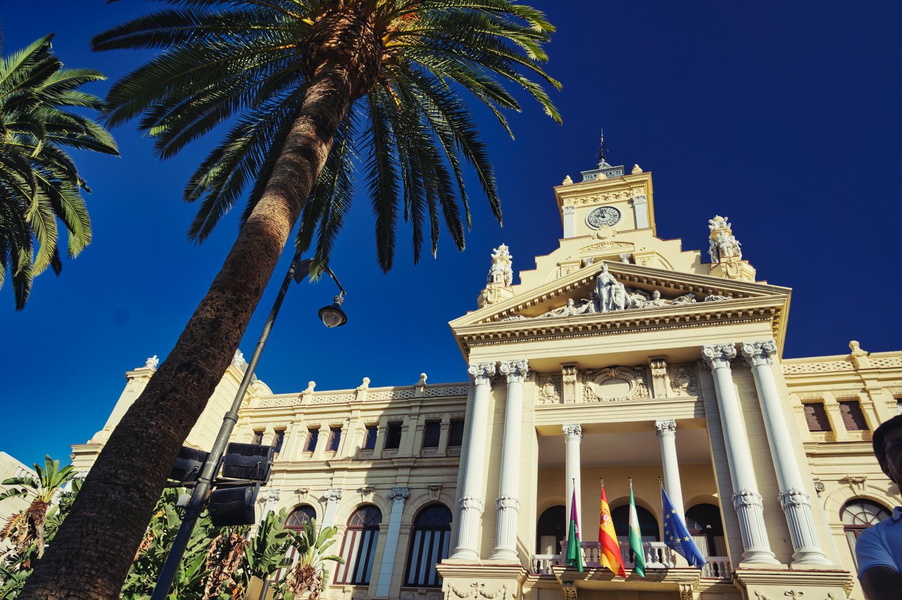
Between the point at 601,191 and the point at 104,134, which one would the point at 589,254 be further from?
the point at 104,134

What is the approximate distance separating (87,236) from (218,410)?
608 inches

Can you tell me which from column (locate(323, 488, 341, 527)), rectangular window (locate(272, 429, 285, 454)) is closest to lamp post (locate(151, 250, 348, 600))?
column (locate(323, 488, 341, 527))

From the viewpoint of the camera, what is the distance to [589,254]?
28.9 m

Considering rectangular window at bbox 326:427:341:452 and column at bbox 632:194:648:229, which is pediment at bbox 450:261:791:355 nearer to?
column at bbox 632:194:648:229

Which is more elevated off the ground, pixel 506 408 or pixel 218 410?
pixel 218 410

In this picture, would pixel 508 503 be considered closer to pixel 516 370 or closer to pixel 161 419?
pixel 516 370

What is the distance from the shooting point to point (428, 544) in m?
24.7

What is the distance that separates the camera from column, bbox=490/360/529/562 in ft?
61.9

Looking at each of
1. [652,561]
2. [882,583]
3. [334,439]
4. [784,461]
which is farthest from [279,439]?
[882,583]

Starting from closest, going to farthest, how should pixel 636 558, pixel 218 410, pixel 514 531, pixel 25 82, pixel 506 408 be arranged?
pixel 25 82 < pixel 636 558 < pixel 514 531 < pixel 506 408 < pixel 218 410

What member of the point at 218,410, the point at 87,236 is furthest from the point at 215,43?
the point at 218,410

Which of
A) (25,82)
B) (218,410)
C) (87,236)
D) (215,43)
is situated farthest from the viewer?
(218,410)

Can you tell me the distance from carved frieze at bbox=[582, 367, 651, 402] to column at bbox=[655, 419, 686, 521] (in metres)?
1.52

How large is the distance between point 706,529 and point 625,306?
8771 mm
